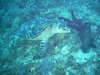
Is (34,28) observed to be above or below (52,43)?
above

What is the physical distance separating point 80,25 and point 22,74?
2.78 metres

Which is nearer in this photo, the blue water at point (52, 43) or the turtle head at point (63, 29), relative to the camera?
the blue water at point (52, 43)

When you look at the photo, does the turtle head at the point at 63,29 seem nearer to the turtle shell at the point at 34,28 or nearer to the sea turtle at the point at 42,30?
the sea turtle at the point at 42,30

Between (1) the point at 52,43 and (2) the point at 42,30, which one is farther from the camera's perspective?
(2) the point at 42,30

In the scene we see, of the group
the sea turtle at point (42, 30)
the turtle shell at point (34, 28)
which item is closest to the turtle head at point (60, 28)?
the sea turtle at point (42, 30)

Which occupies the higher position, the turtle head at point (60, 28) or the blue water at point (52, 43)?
the turtle head at point (60, 28)

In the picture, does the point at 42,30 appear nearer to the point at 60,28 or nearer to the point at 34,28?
the point at 34,28

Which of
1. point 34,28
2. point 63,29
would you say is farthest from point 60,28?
point 34,28

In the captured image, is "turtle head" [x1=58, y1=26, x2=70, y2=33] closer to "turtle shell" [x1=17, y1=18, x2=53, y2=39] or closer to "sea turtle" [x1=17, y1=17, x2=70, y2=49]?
"sea turtle" [x1=17, y1=17, x2=70, y2=49]

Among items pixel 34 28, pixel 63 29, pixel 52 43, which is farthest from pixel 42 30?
pixel 63 29

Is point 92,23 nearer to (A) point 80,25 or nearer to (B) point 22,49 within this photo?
(A) point 80,25

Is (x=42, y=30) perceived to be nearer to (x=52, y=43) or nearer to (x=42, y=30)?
(x=42, y=30)

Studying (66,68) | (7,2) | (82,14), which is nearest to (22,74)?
(66,68)

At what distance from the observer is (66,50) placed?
464 centimetres
